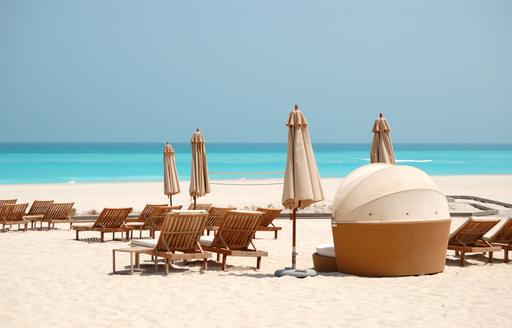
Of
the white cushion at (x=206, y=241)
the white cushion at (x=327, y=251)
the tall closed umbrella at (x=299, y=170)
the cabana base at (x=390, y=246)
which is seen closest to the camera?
the cabana base at (x=390, y=246)

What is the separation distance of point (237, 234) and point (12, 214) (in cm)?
650

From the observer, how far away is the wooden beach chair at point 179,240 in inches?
373

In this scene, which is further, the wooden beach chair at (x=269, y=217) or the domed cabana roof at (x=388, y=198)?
the wooden beach chair at (x=269, y=217)

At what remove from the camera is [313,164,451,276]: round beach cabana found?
8.94m

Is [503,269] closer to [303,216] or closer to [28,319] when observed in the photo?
[28,319]

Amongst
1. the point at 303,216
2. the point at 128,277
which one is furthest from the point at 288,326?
the point at 303,216

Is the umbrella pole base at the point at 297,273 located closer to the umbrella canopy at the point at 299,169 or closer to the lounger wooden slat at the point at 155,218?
the umbrella canopy at the point at 299,169

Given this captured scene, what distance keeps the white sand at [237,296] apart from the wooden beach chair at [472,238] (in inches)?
9.1

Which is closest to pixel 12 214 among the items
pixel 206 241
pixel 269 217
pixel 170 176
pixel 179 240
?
pixel 170 176

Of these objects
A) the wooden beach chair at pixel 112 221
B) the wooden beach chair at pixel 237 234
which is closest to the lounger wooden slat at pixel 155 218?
the wooden beach chair at pixel 112 221

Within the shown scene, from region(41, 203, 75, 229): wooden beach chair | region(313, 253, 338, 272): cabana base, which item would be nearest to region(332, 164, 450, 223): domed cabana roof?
region(313, 253, 338, 272): cabana base

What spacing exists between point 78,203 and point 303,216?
919 centimetres

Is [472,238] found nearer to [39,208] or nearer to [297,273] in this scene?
[297,273]

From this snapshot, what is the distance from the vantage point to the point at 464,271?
9.75m
